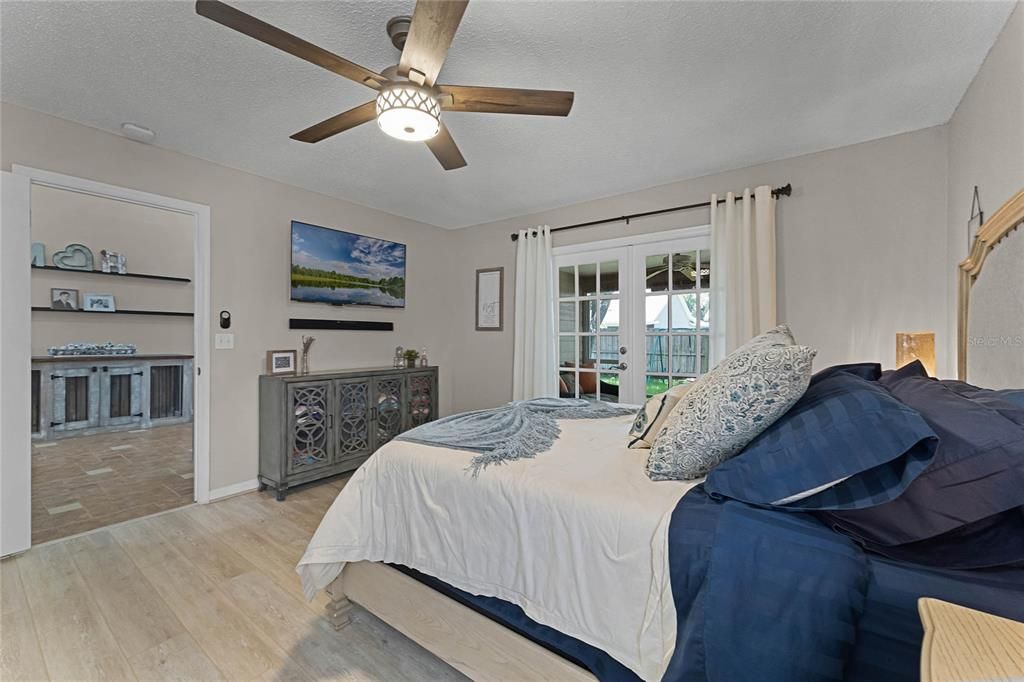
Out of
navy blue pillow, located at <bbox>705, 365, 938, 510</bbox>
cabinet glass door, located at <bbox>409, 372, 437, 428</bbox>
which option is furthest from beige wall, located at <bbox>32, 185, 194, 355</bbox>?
navy blue pillow, located at <bbox>705, 365, 938, 510</bbox>

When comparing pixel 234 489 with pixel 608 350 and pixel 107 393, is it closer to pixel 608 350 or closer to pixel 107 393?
pixel 608 350

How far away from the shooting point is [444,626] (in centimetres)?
153

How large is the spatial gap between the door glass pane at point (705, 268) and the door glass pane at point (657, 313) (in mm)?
306

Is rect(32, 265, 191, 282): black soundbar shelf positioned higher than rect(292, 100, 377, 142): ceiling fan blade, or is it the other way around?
rect(292, 100, 377, 142): ceiling fan blade

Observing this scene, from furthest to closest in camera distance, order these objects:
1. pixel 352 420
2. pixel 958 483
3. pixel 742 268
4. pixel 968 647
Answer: pixel 352 420, pixel 742 268, pixel 958 483, pixel 968 647

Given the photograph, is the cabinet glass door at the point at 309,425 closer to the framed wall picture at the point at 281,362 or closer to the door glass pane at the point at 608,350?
the framed wall picture at the point at 281,362

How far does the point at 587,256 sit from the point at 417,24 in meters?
2.86

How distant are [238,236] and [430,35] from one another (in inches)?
102

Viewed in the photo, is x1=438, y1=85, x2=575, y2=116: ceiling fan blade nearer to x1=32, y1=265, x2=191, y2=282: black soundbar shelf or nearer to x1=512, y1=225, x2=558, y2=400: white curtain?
x1=512, y1=225, x2=558, y2=400: white curtain

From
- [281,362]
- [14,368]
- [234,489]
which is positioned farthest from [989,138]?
[14,368]

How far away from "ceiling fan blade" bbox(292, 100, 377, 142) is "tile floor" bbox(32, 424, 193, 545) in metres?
2.70

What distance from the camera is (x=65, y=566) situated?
2.30 m

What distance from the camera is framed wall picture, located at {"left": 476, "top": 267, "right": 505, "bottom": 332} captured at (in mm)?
4725

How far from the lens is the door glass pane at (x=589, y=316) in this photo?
4125 mm
